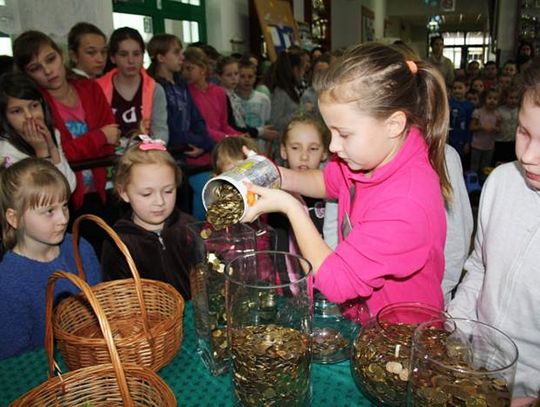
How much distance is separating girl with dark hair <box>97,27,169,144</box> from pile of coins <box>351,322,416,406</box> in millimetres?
2106

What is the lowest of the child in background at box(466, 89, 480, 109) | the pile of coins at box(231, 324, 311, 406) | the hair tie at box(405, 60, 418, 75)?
the pile of coins at box(231, 324, 311, 406)

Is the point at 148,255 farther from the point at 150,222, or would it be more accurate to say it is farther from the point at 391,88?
the point at 391,88

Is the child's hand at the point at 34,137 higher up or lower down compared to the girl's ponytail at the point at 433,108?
lower down

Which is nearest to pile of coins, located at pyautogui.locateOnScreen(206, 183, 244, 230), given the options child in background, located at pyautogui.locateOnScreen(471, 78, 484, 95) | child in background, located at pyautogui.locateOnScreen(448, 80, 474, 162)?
child in background, located at pyautogui.locateOnScreen(448, 80, 474, 162)

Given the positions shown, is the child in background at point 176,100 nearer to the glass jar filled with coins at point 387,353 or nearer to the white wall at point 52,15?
the white wall at point 52,15

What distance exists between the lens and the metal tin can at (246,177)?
977 mm

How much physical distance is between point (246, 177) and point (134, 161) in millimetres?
888

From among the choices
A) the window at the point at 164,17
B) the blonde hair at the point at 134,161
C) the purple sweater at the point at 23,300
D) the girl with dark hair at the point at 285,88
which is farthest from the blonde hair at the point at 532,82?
the window at the point at 164,17

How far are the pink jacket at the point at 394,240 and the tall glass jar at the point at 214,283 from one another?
0.18 m

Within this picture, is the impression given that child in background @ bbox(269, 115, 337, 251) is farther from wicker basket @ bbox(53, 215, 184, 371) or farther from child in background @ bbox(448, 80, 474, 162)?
child in background @ bbox(448, 80, 474, 162)

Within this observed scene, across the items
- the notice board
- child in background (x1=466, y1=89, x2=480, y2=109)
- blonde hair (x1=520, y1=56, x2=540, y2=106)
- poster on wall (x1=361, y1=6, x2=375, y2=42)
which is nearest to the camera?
blonde hair (x1=520, y1=56, x2=540, y2=106)

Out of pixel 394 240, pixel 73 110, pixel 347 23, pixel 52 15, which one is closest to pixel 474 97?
pixel 52 15

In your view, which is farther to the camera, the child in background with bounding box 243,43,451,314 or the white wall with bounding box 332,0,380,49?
the white wall with bounding box 332,0,380,49

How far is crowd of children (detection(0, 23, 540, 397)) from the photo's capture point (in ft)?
3.17
